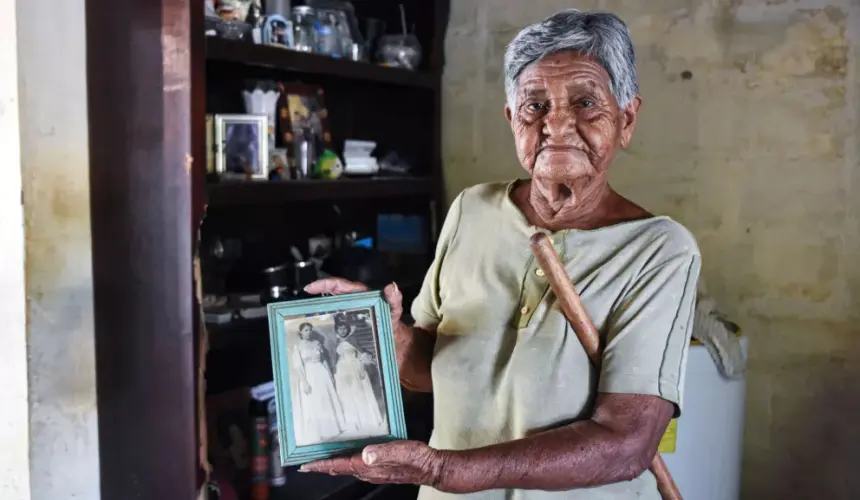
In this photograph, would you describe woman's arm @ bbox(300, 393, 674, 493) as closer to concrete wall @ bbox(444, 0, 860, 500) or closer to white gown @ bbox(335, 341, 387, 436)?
white gown @ bbox(335, 341, 387, 436)

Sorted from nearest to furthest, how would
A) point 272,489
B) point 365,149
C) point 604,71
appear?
point 604,71, point 272,489, point 365,149

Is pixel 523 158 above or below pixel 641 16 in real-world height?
below

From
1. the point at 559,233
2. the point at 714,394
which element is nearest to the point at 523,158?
the point at 559,233

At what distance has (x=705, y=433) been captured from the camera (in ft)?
5.73

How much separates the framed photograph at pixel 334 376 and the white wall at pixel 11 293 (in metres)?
0.61

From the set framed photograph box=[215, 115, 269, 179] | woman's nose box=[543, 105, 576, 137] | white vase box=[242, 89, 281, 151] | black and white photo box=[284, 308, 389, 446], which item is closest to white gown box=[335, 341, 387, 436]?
black and white photo box=[284, 308, 389, 446]

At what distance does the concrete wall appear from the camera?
1983 millimetres

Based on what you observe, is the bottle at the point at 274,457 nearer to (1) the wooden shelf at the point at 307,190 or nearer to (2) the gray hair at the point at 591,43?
Result: (1) the wooden shelf at the point at 307,190

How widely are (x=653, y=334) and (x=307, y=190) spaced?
1.31 meters

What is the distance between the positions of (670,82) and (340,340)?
1530 millimetres

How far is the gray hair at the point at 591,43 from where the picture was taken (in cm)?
100

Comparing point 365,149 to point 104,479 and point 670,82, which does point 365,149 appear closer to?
point 670,82

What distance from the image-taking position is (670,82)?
2.20 metres

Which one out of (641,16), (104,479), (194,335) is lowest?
(104,479)
